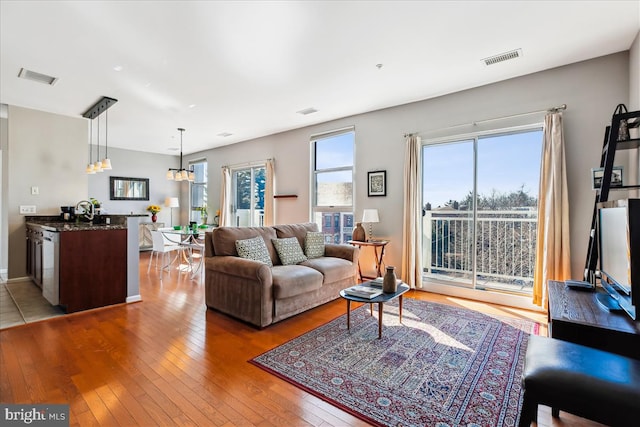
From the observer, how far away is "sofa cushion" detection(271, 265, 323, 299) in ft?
9.72

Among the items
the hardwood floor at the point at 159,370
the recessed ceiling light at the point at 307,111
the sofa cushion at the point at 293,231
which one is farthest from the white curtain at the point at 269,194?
the hardwood floor at the point at 159,370

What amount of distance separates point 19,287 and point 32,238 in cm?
72

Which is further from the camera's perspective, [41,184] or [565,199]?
[41,184]

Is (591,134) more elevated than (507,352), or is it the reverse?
(591,134)

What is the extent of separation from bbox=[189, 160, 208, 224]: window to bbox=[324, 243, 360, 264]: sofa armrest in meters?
5.04

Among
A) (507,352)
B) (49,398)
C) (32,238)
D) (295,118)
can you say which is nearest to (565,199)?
(507,352)

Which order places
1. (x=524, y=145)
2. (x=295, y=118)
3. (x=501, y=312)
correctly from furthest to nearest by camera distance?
(x=295, y=118) < (x=524, y=145) < (x=501, y=312)

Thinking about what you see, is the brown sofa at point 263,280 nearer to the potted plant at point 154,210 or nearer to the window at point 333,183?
the window at point 333,183

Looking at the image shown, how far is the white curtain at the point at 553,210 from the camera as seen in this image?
128 inches

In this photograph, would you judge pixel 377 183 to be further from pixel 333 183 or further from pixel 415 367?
pixel 415 367

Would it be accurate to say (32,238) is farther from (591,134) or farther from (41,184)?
(591,134)

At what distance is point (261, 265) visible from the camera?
2.91 m

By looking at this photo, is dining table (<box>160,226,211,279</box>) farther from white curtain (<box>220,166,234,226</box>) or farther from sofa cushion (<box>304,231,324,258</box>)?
sofa cushion (<box>304,231,324,258</box>)

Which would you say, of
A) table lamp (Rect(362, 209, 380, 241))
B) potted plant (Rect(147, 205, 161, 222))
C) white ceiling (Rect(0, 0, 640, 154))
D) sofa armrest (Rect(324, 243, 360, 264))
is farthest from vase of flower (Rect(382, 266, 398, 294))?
potted plant (Rect(147, 205, 161, 222))
